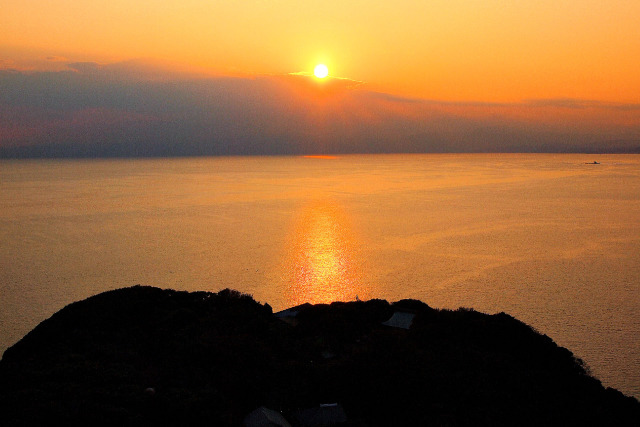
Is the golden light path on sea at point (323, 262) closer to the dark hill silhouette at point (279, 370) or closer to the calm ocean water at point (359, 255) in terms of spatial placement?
the calm ocean water at point (359, 255)

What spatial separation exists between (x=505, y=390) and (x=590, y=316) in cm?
1937

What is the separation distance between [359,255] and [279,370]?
33.6 m

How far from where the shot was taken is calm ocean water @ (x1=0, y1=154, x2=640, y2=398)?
114 feet

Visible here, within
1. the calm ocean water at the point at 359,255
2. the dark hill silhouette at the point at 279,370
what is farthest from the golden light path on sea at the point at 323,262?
the dark hill silhouette at the point at 279,370

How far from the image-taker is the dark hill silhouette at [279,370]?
1506cm

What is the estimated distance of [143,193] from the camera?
107 metres

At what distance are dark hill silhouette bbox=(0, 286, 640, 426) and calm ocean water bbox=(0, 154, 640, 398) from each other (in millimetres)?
6916

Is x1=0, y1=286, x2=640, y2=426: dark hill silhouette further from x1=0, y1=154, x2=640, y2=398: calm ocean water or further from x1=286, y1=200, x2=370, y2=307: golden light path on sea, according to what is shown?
x1=286, y1=200, x2=370, y2=307: golden light path on sea

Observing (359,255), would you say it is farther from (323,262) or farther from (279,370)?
(279,370)

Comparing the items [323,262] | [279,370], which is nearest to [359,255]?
[323,262]

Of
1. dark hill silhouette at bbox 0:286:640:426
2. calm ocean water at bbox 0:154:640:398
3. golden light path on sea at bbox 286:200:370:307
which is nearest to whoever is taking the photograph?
dark hill silhouette at bbox 0:286:640:426

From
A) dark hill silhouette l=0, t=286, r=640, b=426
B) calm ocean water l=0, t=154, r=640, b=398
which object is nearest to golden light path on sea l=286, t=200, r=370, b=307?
calm ocean water l=0, t=154, r=640, b=398

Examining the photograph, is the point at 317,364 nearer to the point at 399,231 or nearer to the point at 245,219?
the point at 399,231

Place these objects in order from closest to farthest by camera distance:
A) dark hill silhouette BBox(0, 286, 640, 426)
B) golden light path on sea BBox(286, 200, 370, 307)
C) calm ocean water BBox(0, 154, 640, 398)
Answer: dark hill silhouette BBox(0, 286, 640, 426)
calm ocean water BBox(0, 154, 640, 398)
golden light path on sea BBox(286, 200, 370, 307)
